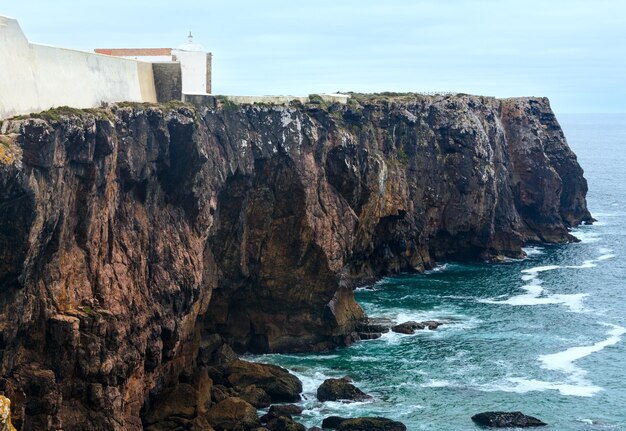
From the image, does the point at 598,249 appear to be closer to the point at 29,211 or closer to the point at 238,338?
the point at 238,338

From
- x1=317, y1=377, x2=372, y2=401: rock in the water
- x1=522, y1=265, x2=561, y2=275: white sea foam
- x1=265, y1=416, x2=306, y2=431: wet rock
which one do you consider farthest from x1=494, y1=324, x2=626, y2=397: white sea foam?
x1=522, y1=265, x2=561, y2=275: white sea foam

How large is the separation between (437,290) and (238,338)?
33039 millimetres

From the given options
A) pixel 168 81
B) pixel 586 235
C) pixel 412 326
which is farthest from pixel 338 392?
pixel 586 235

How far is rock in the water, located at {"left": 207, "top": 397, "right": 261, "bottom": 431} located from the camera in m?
67.5

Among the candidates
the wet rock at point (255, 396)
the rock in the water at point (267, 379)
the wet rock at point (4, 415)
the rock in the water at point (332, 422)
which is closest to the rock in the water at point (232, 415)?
the wet rock at point (255, 396)

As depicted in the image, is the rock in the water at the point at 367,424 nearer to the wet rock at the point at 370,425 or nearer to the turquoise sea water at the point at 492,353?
the wet rock at the point at 370,425

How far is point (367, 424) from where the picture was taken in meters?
68.4

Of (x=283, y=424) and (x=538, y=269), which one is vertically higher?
(x=538, y=269)

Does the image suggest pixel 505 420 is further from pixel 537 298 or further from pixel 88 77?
pixel 537 298

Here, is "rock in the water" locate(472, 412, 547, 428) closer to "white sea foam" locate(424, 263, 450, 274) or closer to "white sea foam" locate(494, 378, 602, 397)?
"white sea foam" locate(494, 378, 602, 397)

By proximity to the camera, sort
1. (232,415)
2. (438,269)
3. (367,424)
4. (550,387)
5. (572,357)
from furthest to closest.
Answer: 1. (438,269)
2. (572,357)
3. (550,387)
4. (367,424)
5. (232,415)

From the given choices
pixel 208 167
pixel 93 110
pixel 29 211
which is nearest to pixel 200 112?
pixel 208 167

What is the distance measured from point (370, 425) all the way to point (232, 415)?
9.15 meters

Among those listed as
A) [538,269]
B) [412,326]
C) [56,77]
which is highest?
[56,77]
